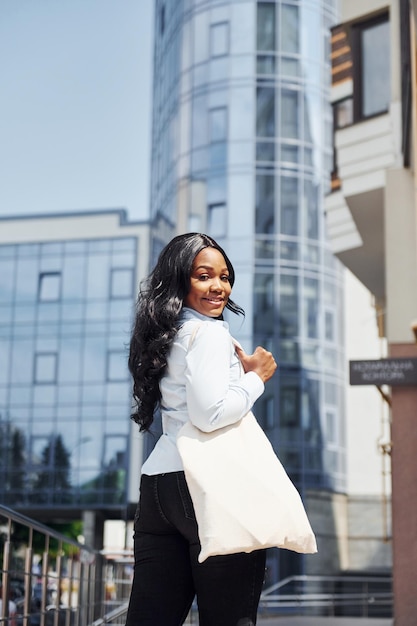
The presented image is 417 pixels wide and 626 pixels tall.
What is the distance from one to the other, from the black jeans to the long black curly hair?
0.87 feet

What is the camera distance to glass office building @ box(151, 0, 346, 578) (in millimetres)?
37594

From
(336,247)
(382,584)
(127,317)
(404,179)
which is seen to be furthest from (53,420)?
(404,179)

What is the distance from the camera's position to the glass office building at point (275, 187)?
3759 cm

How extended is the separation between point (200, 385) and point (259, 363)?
0.25 m

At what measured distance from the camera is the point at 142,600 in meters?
2.77

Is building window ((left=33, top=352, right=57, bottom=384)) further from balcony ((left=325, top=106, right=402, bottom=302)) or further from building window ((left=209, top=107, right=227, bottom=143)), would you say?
balcony ((left=325, top=106, right=402, bottom=302))

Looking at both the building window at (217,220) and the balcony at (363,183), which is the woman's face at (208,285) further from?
the building window at (217,220)

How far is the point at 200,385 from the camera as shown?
2748 millimetres

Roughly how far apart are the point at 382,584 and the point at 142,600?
35763 mm

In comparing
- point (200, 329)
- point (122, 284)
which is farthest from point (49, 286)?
point (200, 329)

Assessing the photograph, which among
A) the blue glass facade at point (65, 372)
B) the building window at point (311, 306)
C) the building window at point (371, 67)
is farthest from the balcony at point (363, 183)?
the blue glass facade at point (65, 372)

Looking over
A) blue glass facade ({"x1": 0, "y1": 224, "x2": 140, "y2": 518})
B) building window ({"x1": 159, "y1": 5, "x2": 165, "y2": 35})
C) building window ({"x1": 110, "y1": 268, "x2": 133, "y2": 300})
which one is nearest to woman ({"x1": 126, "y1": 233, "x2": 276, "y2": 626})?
blue glass facade ({"x1": 0, "y1": 224, "x2": 140, "y2": 518})

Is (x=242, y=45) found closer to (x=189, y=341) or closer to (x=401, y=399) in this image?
(x=401, y=399)

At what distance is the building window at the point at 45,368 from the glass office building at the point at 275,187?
8904 millimetres
